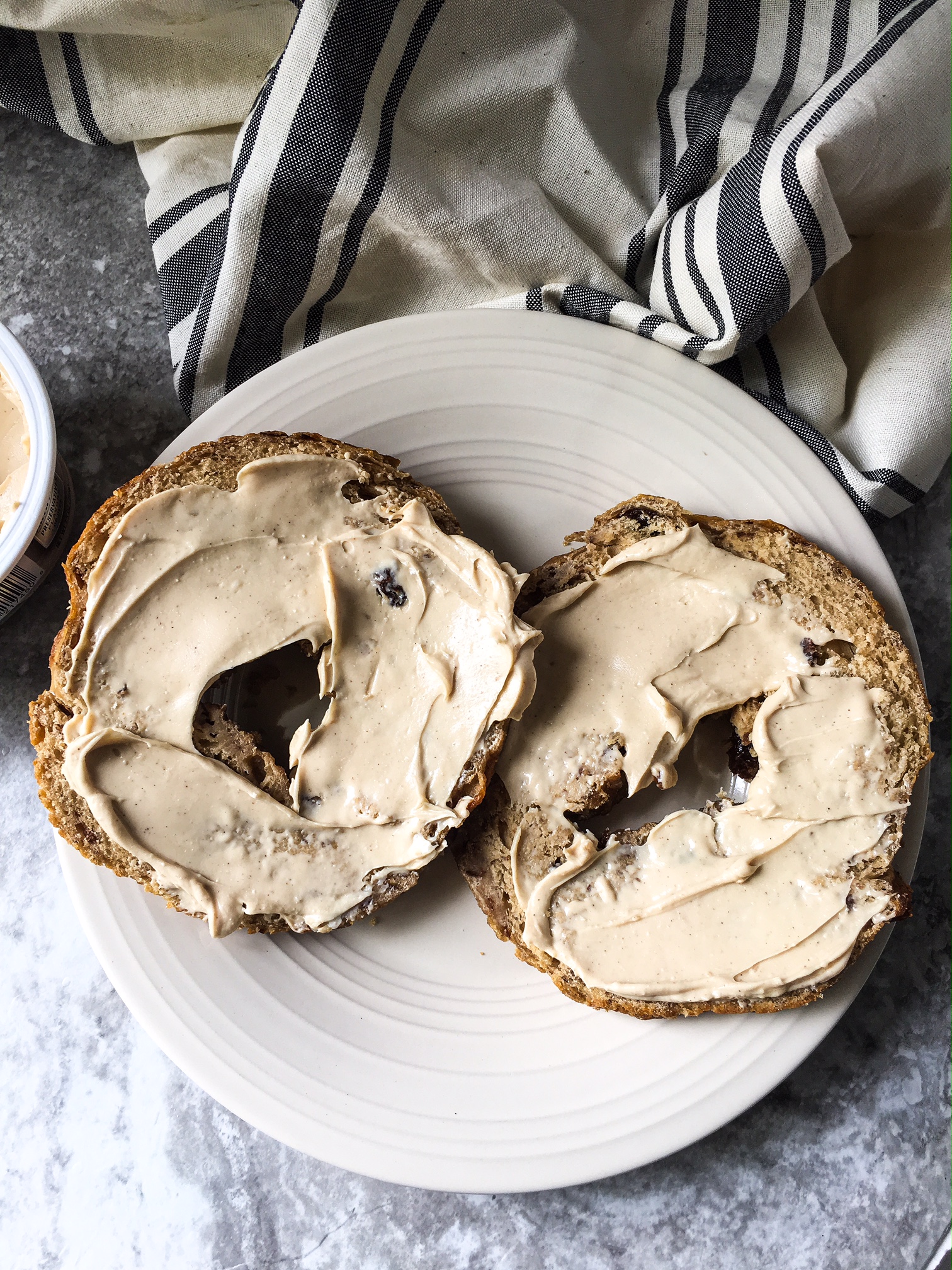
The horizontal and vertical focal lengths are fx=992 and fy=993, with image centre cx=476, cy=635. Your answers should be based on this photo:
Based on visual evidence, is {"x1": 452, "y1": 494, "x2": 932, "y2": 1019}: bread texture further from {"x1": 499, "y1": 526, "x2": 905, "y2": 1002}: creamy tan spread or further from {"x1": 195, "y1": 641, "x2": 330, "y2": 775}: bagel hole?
{"x1": 195, "y1": 641, "x2": 330, "y2": 775}: bagel hole

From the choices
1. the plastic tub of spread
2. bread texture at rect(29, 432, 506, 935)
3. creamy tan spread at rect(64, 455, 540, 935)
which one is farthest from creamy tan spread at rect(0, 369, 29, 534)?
creamy tan spread at rect(64, 455, 540, 935)

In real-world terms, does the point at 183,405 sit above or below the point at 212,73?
below

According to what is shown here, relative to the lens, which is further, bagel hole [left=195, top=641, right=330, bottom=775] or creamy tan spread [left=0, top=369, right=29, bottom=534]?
bagel hole [left=195, top=641, right=330, bottom=775]

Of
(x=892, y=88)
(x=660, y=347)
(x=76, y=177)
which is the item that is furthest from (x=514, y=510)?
(x=76, y=177)

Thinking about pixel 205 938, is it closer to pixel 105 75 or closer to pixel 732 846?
pixel 732 846

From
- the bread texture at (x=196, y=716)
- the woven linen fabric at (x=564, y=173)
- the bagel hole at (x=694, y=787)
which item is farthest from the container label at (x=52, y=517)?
the bagel hole at (x=694, y=787)
